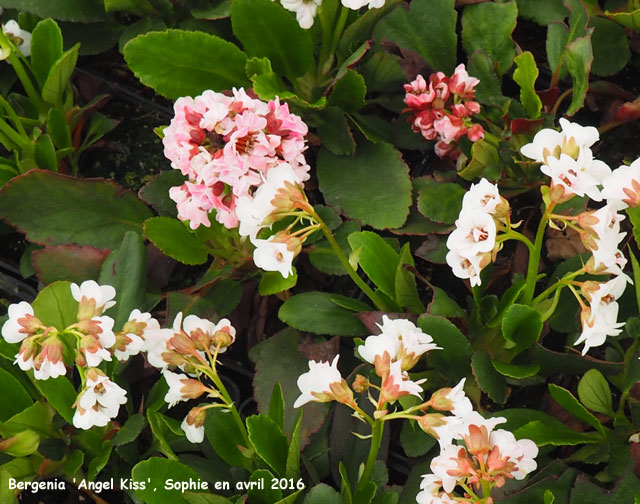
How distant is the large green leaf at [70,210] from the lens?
4.20ft

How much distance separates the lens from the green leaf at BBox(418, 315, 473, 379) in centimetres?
103

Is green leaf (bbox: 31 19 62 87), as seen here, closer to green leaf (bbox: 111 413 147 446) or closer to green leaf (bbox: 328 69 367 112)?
green leaf (bbox: 328 69 367 112)

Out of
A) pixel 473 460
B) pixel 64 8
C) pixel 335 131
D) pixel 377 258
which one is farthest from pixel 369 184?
pixel 64 8

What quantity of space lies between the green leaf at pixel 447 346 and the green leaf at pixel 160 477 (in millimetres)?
340

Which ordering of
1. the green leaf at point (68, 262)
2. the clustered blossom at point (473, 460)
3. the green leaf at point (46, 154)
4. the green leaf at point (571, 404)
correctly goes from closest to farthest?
the clustered blossom at point (473, 460)
the green leaf at point (571, 404)
the green leaf at point (68, 262)
the green leaf at point (46, 154)

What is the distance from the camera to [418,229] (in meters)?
1.23

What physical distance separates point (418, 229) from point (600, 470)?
A: 16.7 inches

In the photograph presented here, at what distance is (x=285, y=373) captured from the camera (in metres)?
1.19

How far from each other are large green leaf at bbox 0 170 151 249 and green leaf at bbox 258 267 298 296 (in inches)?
11.2

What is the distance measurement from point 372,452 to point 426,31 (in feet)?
2.38

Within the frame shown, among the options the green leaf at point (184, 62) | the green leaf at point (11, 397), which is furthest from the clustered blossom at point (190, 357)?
the green leaf at point (184, 62)

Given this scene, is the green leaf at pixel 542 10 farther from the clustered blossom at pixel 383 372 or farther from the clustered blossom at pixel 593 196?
the clustered blossom at pixel 383 372

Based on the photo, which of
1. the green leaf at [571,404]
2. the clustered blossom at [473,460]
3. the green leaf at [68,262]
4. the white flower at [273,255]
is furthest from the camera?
the green leaf at [68,262]

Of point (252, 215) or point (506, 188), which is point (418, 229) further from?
point (252, 215)
